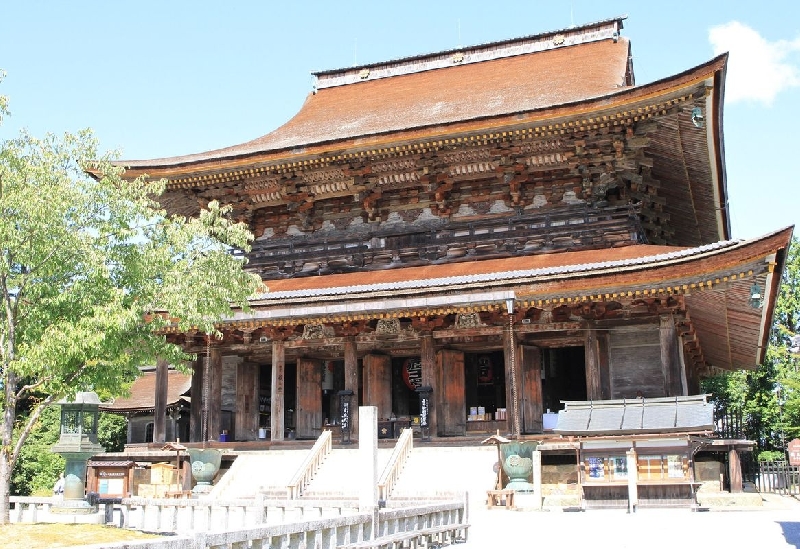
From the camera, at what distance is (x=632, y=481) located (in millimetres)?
14680

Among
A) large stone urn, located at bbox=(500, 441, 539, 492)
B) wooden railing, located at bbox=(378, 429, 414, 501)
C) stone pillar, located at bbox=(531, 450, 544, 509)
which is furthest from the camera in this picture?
large stone urn, located at bbox=(500, 441, 539, 492)

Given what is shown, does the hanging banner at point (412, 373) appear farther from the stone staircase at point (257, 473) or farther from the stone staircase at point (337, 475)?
the stone staircase at point (257, 473)

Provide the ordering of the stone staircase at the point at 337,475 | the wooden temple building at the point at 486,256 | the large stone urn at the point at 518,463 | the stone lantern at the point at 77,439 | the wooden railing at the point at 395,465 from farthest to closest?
the wooden temple building at the point at 486,256 → the stone staircase at the point at 337,475 → the large stone urn at the point at 518,463 → the wooden railing at the point at 395,465 → the stone lantern at the point at 77,439

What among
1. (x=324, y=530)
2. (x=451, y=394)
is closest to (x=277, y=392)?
(x=451, y=394)

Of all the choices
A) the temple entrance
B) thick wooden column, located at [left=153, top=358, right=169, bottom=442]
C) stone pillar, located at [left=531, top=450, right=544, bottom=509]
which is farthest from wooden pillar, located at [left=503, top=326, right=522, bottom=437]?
thick wooden column, located at [left=153, top=358, right=169, bottom=442]

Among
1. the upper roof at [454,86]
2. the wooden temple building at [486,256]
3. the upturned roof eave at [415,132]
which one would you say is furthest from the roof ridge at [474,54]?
the upturned roof eave at [415,132]

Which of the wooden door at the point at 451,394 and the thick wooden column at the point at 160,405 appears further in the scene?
the thick wooden column at the point at 160,405

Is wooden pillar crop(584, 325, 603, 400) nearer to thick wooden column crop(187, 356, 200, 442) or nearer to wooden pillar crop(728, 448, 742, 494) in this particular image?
wooden pillar crop(728, 448, 742, 494)

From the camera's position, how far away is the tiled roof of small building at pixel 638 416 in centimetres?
1494

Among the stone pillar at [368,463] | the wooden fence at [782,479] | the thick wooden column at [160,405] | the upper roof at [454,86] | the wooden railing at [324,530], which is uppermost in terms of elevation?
the upper roof at [454,86]

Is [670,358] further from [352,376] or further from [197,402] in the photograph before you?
Answer: [197,402]

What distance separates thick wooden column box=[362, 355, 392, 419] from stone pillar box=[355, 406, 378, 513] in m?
8.94

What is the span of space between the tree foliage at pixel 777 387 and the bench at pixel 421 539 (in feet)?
80.0

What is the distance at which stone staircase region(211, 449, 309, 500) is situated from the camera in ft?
60.6
